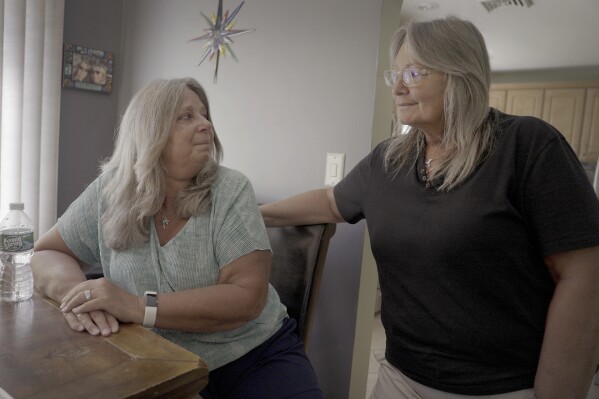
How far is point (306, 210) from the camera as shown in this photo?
4.82 ft

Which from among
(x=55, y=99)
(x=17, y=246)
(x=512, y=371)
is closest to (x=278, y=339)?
(x=512, y=371)

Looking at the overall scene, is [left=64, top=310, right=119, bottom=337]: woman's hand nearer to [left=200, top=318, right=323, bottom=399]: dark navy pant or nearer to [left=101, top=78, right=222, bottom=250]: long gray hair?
[left=101, top=78, right=222, bottom=250]: long gray hair

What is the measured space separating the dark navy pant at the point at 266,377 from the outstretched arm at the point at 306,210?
384 millimetres

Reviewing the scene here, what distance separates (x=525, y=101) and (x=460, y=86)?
231 inches

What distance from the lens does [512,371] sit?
1030mm

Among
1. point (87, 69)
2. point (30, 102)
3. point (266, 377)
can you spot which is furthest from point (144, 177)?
point (87, 69)

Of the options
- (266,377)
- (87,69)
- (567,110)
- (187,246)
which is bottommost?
(266,377)

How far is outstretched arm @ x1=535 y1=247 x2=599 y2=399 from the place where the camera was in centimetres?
94

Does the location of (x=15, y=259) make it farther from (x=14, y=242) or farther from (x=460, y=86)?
(x=460, y=86)

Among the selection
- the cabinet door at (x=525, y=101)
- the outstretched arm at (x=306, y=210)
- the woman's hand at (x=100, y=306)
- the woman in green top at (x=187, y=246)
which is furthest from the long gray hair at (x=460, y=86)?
the cabinet door at (x=525, y=101)

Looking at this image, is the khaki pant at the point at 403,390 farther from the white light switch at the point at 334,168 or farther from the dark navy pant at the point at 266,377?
the white light switch at the point at 334,168

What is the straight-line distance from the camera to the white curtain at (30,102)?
207 cm

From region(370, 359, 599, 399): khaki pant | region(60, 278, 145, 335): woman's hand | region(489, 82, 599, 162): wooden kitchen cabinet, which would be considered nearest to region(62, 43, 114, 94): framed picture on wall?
region(60, 278, 145, 335): woman's hand

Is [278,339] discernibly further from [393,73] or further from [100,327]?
[393,73]
